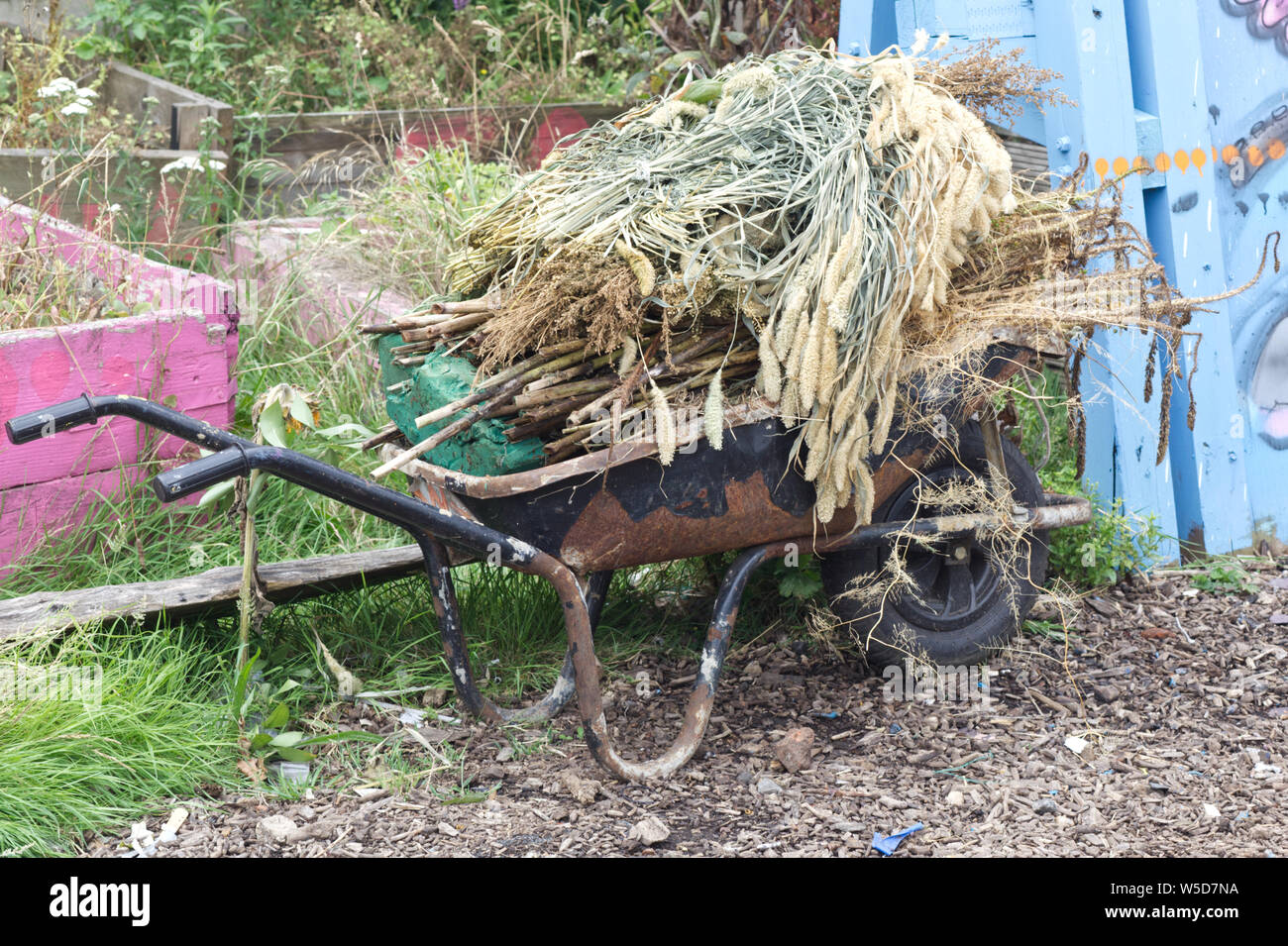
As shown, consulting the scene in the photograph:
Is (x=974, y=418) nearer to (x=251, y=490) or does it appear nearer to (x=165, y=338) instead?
(x=251, y=490)

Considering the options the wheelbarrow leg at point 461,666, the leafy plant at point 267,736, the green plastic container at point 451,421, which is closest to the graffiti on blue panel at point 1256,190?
the wheelbarrow leg at point 461,666

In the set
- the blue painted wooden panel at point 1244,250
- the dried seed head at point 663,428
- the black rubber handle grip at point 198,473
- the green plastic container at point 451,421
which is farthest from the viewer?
the blue painted wooden panel at point 1244,250

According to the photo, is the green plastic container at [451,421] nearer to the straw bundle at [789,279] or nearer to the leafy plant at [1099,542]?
the straw bundle at [789,279]

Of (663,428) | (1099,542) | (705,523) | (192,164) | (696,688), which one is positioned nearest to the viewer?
(663,428)

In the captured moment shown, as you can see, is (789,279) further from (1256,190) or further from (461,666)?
(1256,190)

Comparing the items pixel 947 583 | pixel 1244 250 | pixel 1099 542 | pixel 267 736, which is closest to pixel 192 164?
pixel 267 736

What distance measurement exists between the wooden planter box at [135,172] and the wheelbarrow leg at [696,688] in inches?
104

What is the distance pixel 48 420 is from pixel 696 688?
152cm

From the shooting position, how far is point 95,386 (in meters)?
3.46

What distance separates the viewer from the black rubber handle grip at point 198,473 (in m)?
2.02

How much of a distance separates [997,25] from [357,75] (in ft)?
13.1

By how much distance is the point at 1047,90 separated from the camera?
363 centimetres

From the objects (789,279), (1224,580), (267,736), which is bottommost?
(267,736)

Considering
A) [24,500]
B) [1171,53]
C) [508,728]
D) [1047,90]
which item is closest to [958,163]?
[1047,90]
